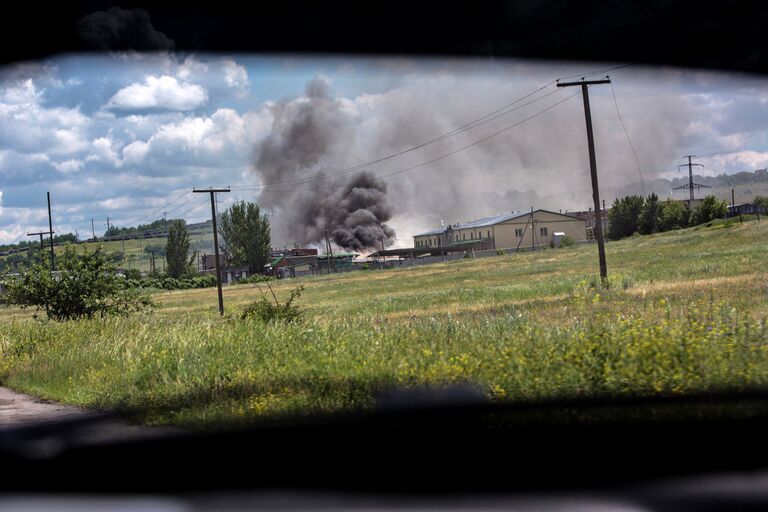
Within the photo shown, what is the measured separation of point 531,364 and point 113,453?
4477mm

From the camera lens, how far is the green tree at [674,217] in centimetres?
9050

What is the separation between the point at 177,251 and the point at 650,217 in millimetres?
62899

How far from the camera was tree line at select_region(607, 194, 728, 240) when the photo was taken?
8926 centimetres

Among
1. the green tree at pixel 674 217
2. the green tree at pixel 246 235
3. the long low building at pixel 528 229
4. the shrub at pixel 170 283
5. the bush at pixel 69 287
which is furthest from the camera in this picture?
the long low building at pixel 528 229

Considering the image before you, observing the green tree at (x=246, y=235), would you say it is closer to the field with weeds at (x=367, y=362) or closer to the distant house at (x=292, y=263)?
the distant house at (x=292, y=263)

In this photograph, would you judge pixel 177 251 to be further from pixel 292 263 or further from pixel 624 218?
pixel 624 218

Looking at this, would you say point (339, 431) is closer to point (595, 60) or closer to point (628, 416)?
point (628, 416)

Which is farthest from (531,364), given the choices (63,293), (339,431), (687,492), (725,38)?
(63,293)

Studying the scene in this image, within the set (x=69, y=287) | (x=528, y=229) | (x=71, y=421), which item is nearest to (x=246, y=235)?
(x=69, y=287)

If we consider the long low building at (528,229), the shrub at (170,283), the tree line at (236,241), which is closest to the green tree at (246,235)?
the tree line at (236,241)

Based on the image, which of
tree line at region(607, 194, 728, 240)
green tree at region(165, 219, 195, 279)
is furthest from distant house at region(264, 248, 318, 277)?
tree line at region(607, 194, 728, 240)

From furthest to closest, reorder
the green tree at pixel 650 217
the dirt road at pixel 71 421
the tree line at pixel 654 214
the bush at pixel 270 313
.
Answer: the green tree at pixel 650 217
the tree line at pixel 654 214
the bush at pixel 270 313
the dirt road at pixel 71 421

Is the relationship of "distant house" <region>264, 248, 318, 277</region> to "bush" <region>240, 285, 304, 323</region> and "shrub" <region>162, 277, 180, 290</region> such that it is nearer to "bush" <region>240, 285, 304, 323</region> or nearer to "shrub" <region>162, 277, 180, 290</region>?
"shrub" <region>162, 277, 180, 290</region>

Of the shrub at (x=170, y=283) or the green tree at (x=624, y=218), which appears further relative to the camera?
the green tree at (x=624, y=218)
